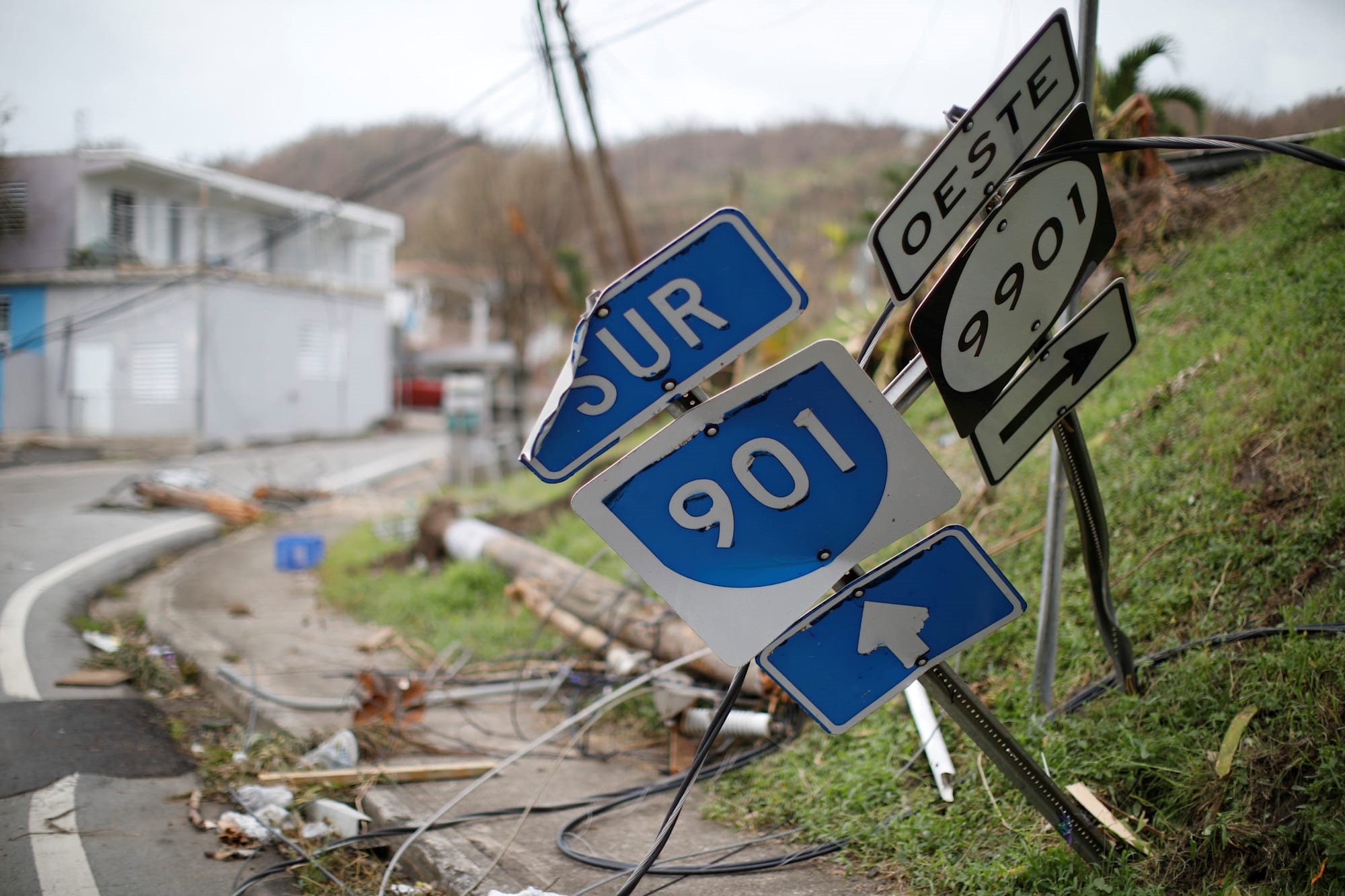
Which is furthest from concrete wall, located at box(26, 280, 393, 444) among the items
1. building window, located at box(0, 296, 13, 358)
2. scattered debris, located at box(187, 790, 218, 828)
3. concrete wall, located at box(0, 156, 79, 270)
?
scattered debris, located at box(187, 790, 218, 828)

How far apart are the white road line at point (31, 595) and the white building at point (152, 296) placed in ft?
4.41

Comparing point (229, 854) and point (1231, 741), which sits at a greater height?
point (1231, 741)

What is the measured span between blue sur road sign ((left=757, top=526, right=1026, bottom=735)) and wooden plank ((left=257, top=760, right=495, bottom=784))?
267 cm

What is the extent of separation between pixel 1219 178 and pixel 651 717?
663 centimetres

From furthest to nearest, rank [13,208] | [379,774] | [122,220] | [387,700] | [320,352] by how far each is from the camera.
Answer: [320,352] → [122,220] → [13,208] → [387,700] → [379,774]

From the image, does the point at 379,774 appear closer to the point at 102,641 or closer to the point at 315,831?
the point at 315,831

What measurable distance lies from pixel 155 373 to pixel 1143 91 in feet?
36.7

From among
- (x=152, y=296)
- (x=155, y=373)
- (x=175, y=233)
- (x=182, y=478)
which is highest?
(x=175, y=233)

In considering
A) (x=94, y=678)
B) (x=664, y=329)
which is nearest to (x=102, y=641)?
(x=94, y=678)

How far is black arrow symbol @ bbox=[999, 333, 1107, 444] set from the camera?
95.1 inches

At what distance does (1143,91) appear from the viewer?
24.9ft

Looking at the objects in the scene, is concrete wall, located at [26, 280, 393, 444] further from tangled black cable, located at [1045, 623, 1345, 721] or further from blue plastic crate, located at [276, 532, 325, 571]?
tangled black cable, located at [1045, 623, 1345, 721]

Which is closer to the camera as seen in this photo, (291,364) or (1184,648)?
(1184,648)

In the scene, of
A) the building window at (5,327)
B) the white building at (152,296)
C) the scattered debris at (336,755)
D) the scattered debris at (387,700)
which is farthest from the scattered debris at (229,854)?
the building window at (5,327)
